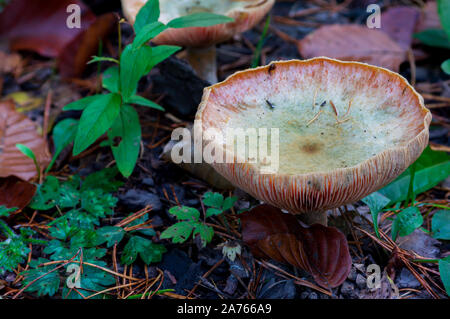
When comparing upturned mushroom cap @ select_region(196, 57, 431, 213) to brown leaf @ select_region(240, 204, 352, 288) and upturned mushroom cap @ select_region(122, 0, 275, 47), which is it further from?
upturned mushroom cap @ select_region(122, 0, 275, 47)

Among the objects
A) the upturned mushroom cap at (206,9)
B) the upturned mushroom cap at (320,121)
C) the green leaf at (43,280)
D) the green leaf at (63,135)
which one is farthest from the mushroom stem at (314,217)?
the green leaf at (63,135)

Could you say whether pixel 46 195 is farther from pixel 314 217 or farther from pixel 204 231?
pixel 314 217

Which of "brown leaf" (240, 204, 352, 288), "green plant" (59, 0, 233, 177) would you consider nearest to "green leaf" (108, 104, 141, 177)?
"green plant" (59, 0, 233, 177)

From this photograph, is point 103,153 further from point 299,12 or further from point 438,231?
point 299,12

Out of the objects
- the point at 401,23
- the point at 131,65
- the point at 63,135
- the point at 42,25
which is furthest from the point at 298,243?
the point at 42,25

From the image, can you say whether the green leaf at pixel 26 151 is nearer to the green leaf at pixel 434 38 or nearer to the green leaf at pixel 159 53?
the green leaf at pixel 159 53

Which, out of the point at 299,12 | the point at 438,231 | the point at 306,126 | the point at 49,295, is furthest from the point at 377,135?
the point at 299,12
